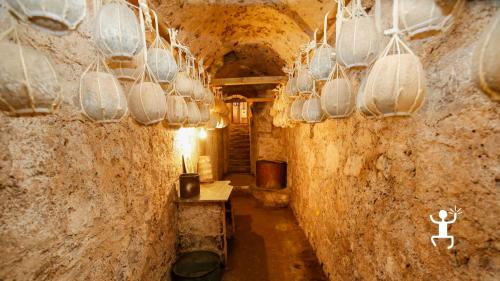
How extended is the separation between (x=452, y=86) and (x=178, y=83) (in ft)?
6.11

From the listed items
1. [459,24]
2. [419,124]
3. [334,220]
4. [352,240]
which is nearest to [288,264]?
[334,220]

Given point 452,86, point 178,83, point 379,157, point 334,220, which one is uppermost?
point 178,83

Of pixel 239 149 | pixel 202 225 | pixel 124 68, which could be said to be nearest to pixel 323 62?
pixel 124 68

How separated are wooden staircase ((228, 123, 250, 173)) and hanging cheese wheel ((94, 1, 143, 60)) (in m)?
9.43

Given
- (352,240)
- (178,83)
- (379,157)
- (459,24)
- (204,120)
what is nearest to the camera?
(459,24)

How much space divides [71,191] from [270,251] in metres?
3.38

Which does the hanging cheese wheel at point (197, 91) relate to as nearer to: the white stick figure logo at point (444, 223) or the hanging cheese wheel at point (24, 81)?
the hanging cheese wheel at point (24, 81)

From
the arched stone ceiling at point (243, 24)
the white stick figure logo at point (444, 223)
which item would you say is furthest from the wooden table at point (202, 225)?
the white stick figure logo at point (444, 223)

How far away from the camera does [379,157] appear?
1799 millimetres

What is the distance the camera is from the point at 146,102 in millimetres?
1455

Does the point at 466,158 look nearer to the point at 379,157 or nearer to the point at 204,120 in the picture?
the point at 379,157

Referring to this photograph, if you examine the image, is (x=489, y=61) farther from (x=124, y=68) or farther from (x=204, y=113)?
(x=204, y=113)

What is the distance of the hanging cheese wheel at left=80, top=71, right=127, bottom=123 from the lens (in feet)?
3.69

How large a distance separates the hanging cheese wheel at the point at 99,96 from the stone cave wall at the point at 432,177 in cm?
148
